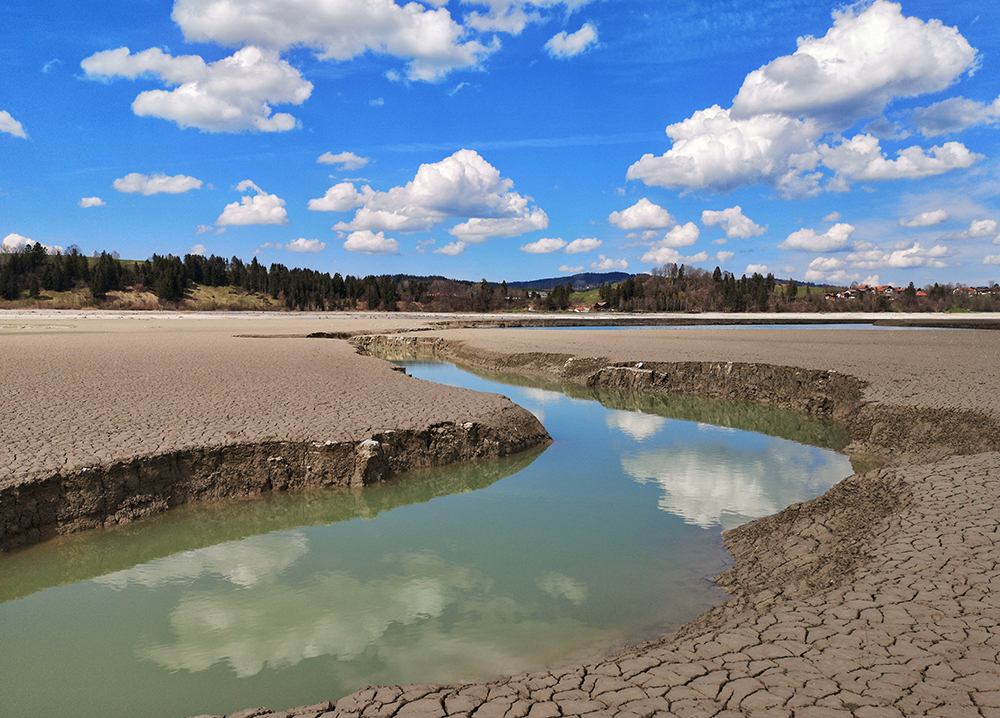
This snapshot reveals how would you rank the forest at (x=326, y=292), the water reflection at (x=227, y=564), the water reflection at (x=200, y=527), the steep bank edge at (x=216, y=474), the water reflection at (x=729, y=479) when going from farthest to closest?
the forest at (x=326, y=292) < the water reflection at (x=729, y=479) < the steep bank edge at (x=216, y=474) < the water reflection at (x=200, y=527) < the water reflection at (x=227, y=564)

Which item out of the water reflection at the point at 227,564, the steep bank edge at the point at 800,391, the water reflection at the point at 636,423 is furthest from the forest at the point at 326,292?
the water reflection at the point at 227,564

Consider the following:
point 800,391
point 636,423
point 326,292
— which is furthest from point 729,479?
point 326,292

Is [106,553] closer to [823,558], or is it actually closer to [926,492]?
[823,558]

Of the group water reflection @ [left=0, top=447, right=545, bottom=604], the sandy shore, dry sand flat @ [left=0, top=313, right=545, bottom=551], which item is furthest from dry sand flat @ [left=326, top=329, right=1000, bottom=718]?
→ dry sand flat @ [left=0, top=313, right=545, bottom=551]

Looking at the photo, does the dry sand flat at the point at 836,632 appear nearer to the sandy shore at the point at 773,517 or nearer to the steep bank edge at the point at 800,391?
the sandy shore at the point at 773,517

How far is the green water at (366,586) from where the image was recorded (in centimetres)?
486

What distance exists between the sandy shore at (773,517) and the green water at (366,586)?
0.83 metres

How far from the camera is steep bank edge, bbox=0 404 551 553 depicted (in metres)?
7.54

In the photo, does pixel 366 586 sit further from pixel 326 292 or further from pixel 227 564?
pixel 326 292

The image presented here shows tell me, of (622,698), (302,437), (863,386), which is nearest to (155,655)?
(622,698)

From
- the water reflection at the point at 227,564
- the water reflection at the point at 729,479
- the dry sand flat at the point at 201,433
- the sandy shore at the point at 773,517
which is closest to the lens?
the sandy shore at the point at 773,517

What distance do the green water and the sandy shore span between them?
83 centimetres

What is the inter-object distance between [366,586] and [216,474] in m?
4.07

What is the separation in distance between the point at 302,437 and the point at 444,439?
8.52ft
